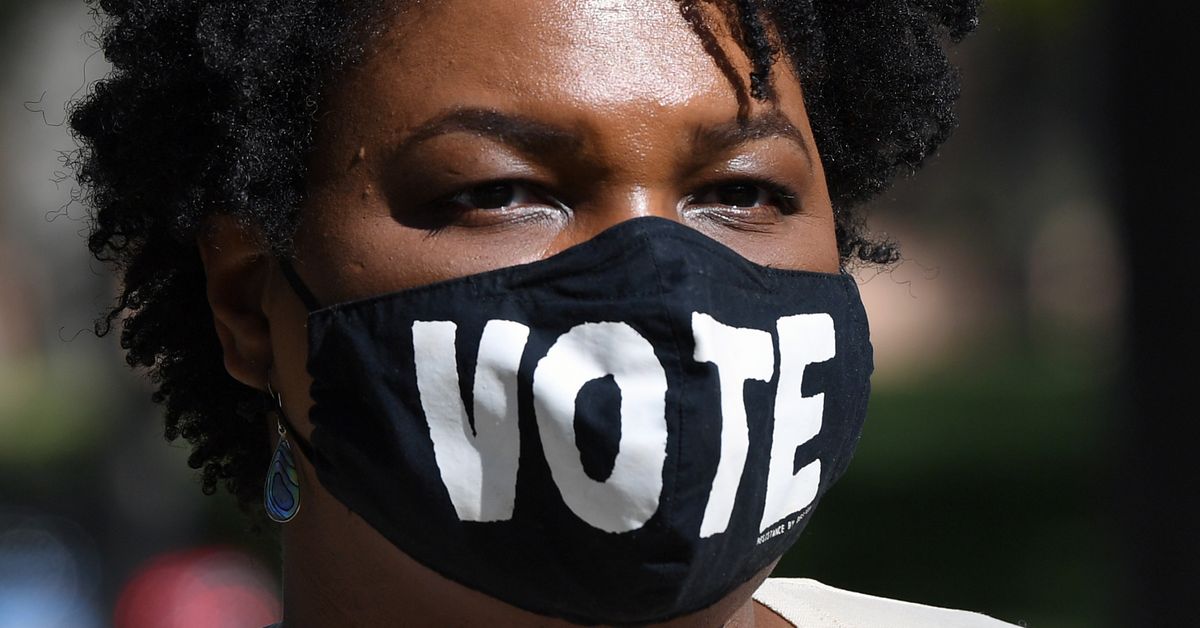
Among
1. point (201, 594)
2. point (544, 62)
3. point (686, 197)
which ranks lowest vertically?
point (201, 594)

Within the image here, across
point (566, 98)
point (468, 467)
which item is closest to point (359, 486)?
point (468, 467)

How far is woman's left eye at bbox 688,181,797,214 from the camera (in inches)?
98.7

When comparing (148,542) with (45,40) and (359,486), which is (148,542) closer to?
(45,40)

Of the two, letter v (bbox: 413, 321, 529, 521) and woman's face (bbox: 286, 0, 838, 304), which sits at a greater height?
woman's face (bbox: 286, 0, 838, 304)

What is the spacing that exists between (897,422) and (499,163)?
11131mm

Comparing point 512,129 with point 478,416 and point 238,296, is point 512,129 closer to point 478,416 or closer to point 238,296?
point 478,416

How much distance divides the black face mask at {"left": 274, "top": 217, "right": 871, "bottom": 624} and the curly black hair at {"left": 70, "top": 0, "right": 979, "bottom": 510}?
1.14 feet

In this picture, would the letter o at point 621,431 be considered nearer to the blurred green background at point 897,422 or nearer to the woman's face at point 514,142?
the woman's face at point 514,142

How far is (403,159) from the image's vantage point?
7.93 ft

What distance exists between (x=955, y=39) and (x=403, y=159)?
147cm

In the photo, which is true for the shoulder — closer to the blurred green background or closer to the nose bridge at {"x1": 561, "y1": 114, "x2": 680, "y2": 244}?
the blurred green background

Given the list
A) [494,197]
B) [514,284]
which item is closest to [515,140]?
[494,197]

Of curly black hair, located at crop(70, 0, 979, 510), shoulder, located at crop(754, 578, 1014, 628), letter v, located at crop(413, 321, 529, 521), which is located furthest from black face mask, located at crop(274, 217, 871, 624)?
shoulder, located at crop(754, 578, 1014, 628)

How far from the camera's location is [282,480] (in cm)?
267
